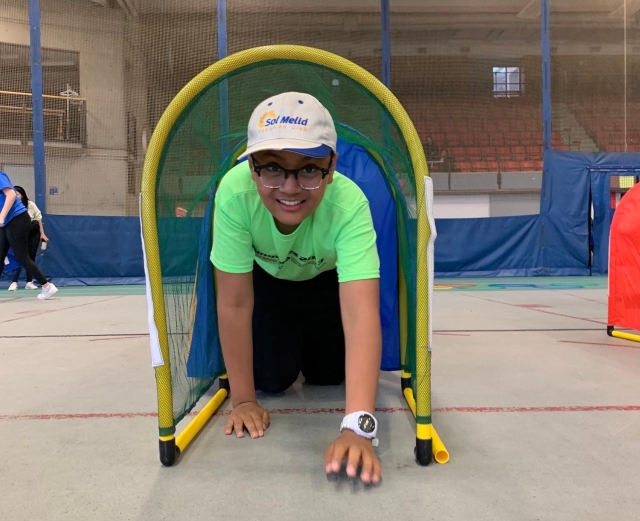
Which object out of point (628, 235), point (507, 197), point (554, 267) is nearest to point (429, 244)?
point (628, 235)

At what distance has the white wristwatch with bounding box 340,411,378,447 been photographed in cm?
116

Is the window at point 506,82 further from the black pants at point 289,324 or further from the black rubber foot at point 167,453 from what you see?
the black rubber foot at point 167,453

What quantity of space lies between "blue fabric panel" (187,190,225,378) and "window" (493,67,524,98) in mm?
8787

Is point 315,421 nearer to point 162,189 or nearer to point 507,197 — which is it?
point 162,189

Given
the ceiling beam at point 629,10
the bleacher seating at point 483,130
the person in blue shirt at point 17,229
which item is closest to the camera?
the person in blue shirt at point 17,229

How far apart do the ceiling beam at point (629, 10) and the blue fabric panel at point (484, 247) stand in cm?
541

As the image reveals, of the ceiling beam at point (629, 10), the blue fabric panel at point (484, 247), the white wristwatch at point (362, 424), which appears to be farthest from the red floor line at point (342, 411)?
the ceiling beam at point (629, 10)

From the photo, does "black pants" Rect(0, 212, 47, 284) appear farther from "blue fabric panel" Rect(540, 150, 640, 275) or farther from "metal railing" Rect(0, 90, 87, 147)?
"blue fabric panel" Rect(540, 150, 640, 275)

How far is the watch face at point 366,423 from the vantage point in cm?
116

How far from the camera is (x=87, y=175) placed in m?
8.15

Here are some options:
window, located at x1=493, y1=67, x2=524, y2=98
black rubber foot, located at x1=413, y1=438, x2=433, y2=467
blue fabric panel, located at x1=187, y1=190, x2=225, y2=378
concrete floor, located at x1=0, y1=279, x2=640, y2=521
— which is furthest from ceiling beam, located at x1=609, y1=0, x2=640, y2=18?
black rubber foot, located at x1=413, y1=438, x2=433, y2=467

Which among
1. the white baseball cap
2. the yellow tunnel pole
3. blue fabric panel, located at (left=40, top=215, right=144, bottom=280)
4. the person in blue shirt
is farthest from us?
blue fabric panel, located at (left=40, top=215, right=144, bottom=280)

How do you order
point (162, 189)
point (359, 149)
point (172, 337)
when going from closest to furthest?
point (162, 189)
point (172, 337)
point (359, 149)

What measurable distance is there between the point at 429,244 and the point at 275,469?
0.63m
